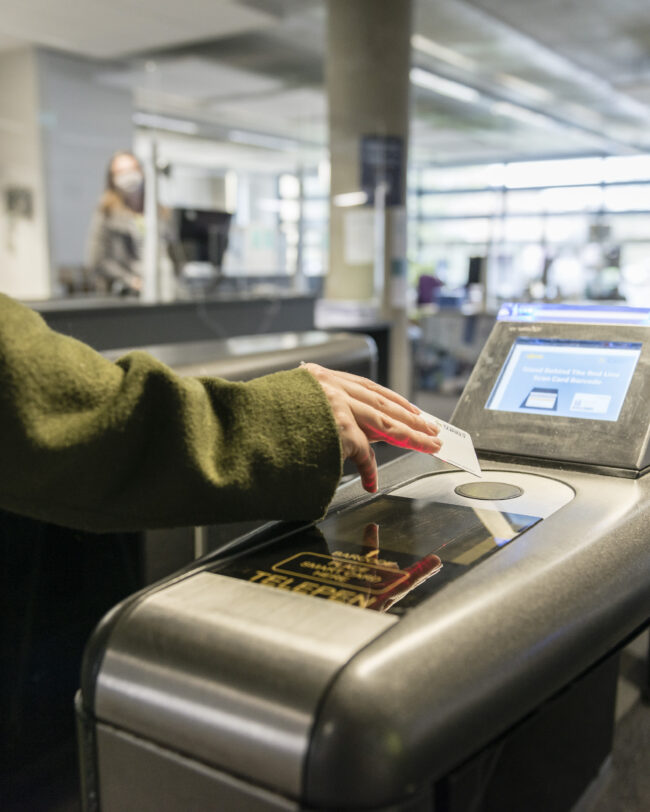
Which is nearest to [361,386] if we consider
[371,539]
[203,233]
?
[371,539]

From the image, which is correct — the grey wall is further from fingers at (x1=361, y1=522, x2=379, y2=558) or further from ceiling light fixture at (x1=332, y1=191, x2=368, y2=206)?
fingers at (x1=361, y1=522, x2=379, y2=558)

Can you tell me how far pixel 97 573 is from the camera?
1.21 m

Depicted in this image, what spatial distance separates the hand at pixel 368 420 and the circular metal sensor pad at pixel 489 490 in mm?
83

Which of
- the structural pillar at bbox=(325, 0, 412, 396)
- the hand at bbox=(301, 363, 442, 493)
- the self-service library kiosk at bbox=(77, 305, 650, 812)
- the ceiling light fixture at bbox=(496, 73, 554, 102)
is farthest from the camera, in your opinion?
the ceiling light fixture at bbox=(496, 73, 554, 102)

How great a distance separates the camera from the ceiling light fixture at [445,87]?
23.1ft

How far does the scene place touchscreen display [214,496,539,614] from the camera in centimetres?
51

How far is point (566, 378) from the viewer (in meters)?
0.81

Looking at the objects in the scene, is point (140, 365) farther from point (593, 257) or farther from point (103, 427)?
point (593, 257)

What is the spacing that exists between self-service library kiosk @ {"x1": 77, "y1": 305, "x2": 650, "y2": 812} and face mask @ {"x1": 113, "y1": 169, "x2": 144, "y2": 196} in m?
4.56

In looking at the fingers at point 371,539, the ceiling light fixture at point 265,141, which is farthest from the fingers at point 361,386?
the ceiling light fixture at point 265,141

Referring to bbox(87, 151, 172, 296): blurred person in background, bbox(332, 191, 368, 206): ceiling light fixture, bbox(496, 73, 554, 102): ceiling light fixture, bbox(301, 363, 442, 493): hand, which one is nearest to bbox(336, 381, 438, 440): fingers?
bbox(301, 363, 442, 493): hand

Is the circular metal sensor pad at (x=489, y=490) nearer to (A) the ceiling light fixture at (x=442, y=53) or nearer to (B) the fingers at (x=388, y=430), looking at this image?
(B) the fingers at (x=388, y=430)

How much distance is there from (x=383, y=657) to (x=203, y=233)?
172 inches

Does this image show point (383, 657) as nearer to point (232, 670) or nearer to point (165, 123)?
point (232, 670)
